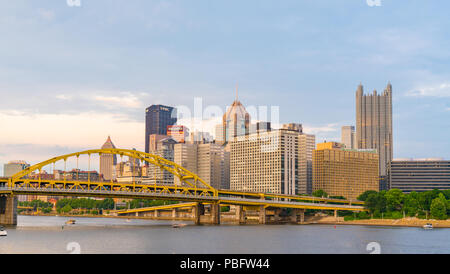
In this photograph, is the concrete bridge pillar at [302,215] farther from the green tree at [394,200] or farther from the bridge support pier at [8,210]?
the bridge support pier at [8,210]

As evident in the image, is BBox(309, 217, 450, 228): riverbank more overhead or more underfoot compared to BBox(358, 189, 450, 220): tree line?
more underfoot

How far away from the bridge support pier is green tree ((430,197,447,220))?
9866 centimetres

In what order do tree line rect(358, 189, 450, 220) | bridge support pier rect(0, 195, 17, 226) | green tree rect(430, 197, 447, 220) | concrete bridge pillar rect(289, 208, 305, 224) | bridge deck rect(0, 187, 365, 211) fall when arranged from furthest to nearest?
concrete bridge pillar rect(289, 208, 305, 224)
tree line rect(358, 189, 450, 220)
green tree rect(430, 197, 447, 220)
bridge support pier rect(0, 195, 17, 226)
bridge deck rect(0, 187, 365, 211)

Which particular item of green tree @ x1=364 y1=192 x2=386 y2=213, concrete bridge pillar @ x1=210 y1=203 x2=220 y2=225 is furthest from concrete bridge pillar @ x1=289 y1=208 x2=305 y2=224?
concrete bridge pillar @ x1=210 y1=203 x2=220 y2=225

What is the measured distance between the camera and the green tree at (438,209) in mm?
143125

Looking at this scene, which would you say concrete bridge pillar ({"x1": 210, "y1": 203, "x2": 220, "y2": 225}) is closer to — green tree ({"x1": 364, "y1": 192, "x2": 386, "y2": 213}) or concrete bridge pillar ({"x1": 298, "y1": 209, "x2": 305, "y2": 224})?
concrete bridge pillar ({"x1": 298, "y1": 209, "x2": 305, "y2": 224})

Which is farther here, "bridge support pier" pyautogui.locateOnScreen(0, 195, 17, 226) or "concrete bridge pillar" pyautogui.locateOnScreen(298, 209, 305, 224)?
"concrete bridge pillar" pyautogui.locateOnScreen(298, 209, 305, 224)

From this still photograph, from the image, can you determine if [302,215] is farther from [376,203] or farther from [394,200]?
[394,200]

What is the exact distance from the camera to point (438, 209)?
145 meters

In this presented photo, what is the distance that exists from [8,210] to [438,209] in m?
102

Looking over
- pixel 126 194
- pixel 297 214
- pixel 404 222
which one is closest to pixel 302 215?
pixel 297 214

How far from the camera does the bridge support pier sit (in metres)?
134

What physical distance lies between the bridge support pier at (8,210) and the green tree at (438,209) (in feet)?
324
